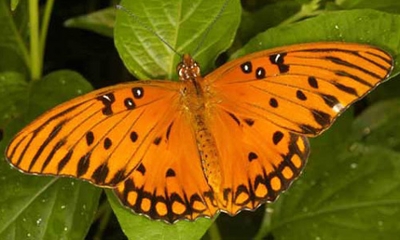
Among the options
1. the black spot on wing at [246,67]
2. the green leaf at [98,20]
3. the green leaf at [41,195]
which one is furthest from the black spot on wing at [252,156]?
the green leaf at [98,20]

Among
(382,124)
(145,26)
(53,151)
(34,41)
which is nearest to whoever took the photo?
(53,151)

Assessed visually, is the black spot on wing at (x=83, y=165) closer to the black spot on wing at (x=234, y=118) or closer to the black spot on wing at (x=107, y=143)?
the black spot on wing at (x=107, y=143)

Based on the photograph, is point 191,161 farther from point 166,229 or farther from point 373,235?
point 373,235

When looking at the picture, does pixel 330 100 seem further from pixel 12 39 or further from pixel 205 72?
pixel 12 39

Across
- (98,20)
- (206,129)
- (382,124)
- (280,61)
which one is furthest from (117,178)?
(382,124)

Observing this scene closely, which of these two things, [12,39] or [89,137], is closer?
[89,137]

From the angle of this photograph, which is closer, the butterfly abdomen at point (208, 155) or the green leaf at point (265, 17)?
the butterfly abdomen at point (208, 155)

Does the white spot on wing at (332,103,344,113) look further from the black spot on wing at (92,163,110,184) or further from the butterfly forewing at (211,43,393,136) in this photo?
the black spot on wing at (92,163,110,184)
